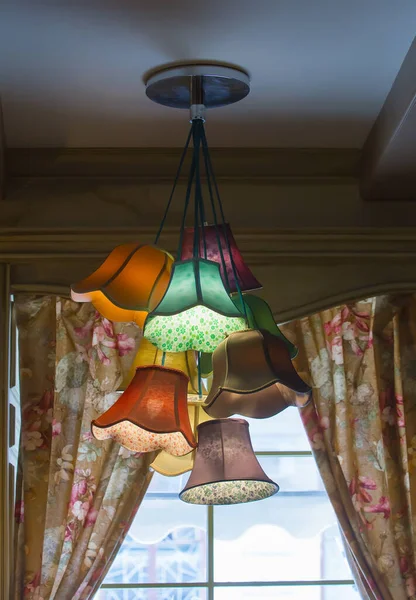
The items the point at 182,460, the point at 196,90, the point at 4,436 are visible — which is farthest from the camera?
the point at 4,436

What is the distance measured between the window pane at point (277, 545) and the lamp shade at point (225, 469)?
1158 mm

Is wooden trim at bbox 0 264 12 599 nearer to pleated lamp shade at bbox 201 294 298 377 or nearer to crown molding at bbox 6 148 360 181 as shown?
crown molding at bbox 6 148 360 181

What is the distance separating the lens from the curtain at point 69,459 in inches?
120

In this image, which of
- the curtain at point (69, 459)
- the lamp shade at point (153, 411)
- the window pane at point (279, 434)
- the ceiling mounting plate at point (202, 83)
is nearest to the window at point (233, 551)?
the window pane at point (279, 434)

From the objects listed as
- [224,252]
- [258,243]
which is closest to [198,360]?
[224,252]

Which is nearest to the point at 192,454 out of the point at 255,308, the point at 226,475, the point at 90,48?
the point at 226,475

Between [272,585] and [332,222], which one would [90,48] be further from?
[272,585]

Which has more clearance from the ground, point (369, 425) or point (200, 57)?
point (200, 57)

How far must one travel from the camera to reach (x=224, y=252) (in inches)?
91.0

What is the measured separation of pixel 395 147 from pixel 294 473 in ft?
4.36

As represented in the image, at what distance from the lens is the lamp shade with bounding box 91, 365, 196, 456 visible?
195cm

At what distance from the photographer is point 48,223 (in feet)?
10.5

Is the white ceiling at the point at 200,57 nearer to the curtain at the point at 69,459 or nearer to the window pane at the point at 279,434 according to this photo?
the curtain at the point at 69,459

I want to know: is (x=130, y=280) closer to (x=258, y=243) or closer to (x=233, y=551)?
(x=258, y=243)
